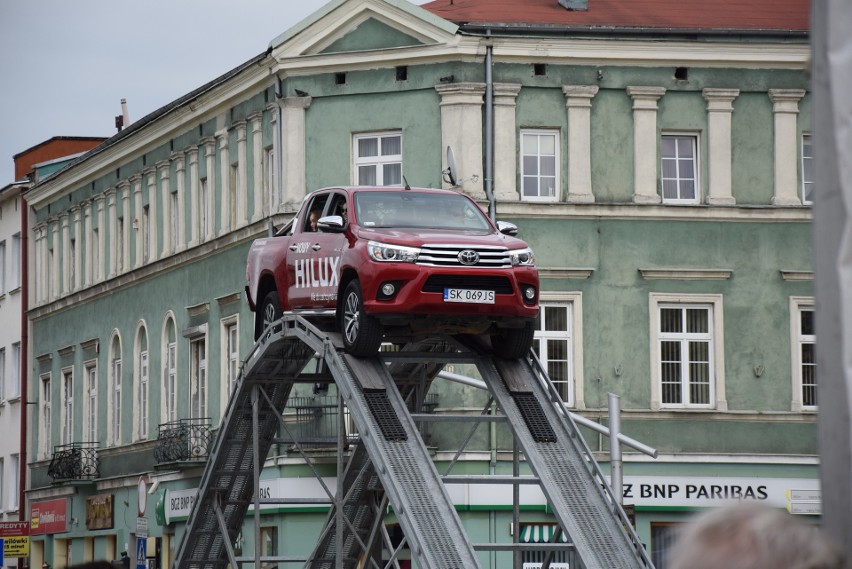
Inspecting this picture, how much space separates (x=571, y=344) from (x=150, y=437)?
48.2ft

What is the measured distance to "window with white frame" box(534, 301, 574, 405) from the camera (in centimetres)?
3753

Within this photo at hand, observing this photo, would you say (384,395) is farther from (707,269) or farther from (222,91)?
(222,91)

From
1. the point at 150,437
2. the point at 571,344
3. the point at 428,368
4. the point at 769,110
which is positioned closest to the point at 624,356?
the point at 571,344

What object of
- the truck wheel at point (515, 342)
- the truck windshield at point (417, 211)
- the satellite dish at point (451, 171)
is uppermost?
the satellite dish at point (451, 171)

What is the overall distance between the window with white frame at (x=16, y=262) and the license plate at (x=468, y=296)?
42.8 m

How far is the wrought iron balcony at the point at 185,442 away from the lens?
43.1m

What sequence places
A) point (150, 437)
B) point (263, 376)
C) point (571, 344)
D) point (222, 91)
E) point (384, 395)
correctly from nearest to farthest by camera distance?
point (384, 395) → point (263, 376) → point (571, 344) → point (222, 91) → point (150, 437)

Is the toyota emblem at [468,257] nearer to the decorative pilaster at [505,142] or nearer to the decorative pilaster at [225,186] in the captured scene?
the decorative pilaster at [505,142]

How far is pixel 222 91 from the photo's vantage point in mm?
42844

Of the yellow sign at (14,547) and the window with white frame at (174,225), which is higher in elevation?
the window with white frame at (174,225)

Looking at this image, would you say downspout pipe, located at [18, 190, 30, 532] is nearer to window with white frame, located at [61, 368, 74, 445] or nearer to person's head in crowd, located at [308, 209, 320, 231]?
window with white frame, located at [61, 368, 74, 445]

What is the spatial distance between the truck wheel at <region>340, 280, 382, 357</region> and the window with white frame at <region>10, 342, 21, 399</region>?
4062cm

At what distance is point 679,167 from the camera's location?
38438mm

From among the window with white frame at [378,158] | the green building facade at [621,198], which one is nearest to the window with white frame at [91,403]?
the green building facade at [621,198]
